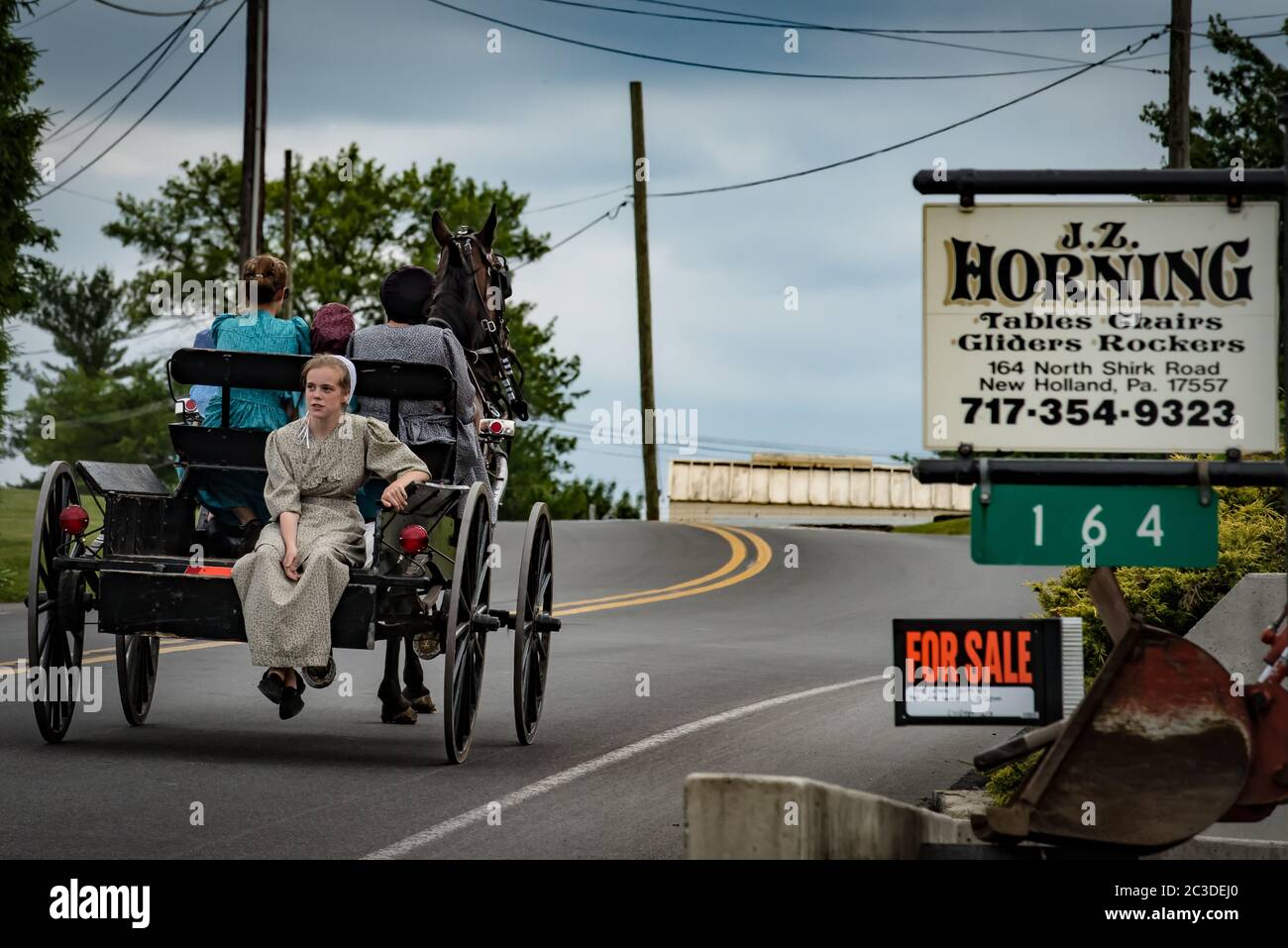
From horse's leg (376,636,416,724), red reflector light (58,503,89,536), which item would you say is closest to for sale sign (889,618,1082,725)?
red reflector light (58,503,89,536)

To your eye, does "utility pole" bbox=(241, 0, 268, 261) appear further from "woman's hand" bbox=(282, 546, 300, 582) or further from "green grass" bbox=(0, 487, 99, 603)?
"woman's hand" bbox=(282, 546, 300, 582)

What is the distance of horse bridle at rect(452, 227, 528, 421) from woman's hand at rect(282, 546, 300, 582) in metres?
2.73

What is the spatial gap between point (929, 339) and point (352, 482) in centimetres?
384

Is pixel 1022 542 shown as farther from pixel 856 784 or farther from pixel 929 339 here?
pixel 856 784

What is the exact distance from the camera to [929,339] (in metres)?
6.14

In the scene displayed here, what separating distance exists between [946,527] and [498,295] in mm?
28358

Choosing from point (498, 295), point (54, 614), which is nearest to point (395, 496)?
point (54, 614)

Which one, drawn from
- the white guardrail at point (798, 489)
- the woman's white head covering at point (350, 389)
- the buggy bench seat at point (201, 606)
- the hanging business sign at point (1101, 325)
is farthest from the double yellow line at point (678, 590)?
the white guardrail at point (798, 489)

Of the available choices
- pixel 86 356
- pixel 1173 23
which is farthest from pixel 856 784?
pixel 86 356

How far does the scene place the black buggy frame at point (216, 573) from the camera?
8.70 meters

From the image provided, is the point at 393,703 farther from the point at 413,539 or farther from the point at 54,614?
the point at 413,539

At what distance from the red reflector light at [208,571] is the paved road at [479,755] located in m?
0.93

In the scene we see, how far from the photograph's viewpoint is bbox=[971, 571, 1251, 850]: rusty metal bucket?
559 cm

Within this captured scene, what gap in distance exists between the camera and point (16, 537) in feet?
100
